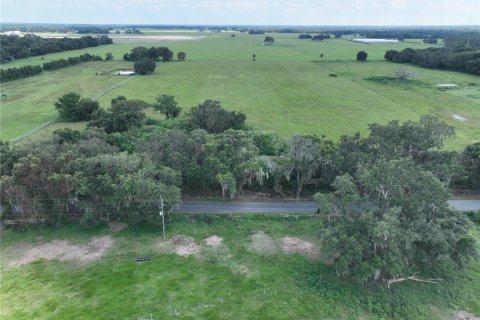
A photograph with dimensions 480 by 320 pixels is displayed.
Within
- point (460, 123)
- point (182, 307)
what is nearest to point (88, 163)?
point (182, 307)

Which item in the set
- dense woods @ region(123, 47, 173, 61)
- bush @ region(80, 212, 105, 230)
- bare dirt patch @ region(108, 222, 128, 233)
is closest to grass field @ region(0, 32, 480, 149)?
dense woods @ region(123, 47, 173, 61)

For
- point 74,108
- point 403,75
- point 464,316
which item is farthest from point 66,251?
point 403,75

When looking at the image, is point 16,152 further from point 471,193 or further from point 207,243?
point 471,193

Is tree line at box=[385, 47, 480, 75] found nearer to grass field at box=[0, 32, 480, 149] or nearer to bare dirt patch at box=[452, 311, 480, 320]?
grass field at box=[0, 32, 480, 149]

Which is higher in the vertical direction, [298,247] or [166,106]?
[166,106]

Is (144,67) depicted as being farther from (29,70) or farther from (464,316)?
(464,316)
